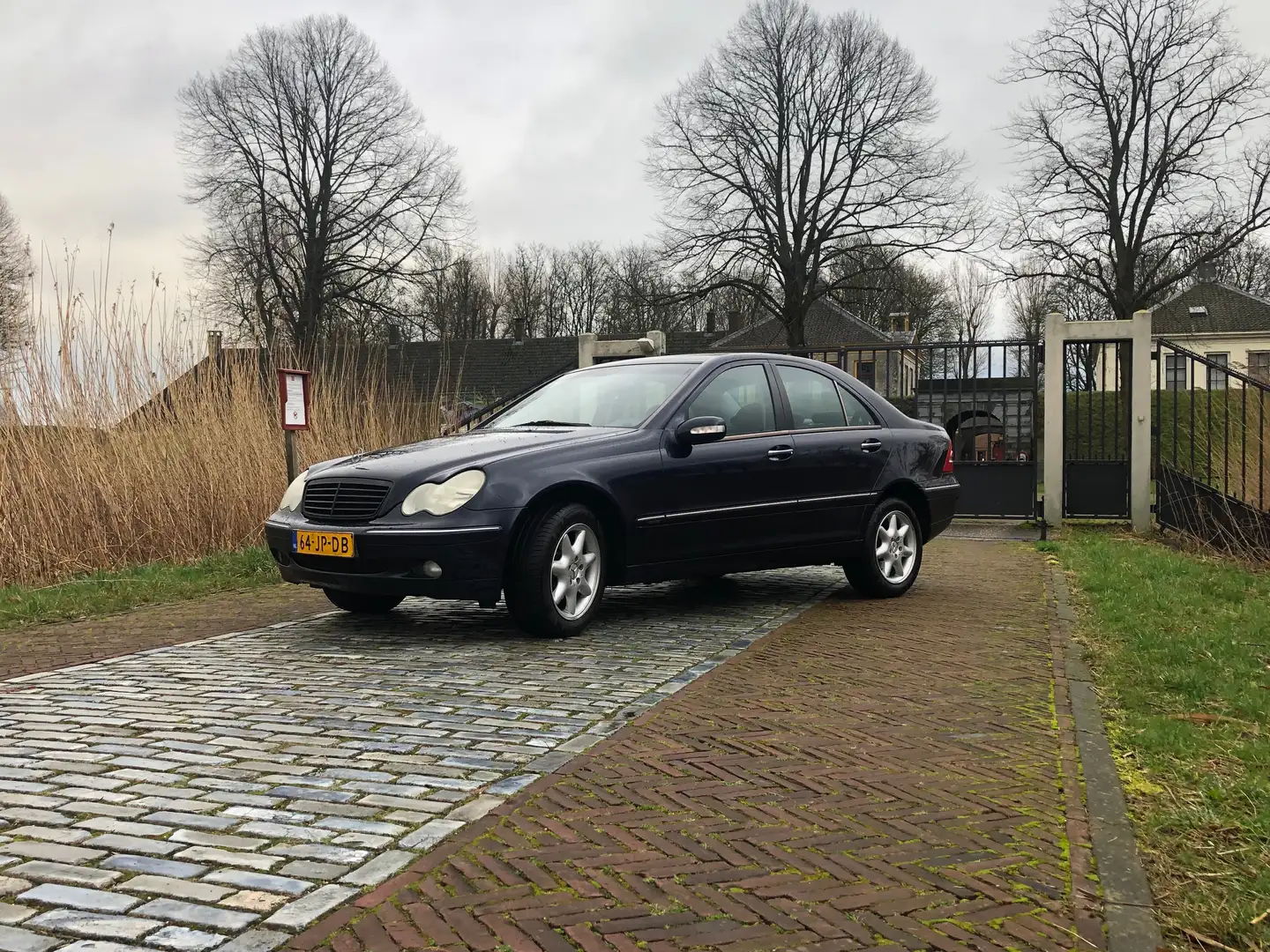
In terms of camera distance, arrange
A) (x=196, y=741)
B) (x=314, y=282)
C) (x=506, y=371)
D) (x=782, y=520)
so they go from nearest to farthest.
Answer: (x=196, y=741)
(x=782, y=520)
(x=314, y=282)
(x=506, y=371)

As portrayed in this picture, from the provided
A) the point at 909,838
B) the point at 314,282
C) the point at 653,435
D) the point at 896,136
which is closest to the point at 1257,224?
the point at 896,136

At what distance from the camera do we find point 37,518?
9492mm

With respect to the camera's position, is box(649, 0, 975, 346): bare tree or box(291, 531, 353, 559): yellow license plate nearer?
box(291, 531, 353, 559): yellow license plate

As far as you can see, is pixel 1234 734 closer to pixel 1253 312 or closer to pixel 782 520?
pixel 782 520

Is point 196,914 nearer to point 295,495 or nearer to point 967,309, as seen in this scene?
point 295,495

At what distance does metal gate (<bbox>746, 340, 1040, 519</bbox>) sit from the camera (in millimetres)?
15070

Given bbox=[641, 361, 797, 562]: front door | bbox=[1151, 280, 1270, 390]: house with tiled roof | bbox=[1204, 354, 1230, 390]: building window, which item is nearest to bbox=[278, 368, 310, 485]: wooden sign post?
bbox=[641, 361, 797, 562]: front door

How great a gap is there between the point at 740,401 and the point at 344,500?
2.65m

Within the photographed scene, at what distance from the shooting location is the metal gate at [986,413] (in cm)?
1507

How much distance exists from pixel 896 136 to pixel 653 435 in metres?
32.3

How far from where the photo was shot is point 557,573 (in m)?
6.42

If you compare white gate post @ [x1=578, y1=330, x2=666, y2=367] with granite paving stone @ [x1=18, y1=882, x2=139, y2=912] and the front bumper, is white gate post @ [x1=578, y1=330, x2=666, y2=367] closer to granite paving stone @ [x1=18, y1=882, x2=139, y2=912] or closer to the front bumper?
the front bumper

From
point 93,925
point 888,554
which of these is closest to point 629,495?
point 888,554

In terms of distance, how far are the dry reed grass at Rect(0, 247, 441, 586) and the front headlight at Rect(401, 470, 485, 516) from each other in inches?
182
